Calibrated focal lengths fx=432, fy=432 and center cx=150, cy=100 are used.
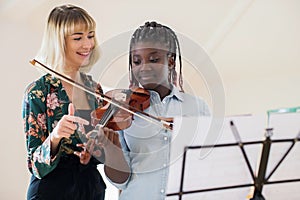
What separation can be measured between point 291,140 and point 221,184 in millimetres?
182

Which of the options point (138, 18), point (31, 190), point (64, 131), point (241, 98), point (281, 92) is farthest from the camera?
point (241, 98)

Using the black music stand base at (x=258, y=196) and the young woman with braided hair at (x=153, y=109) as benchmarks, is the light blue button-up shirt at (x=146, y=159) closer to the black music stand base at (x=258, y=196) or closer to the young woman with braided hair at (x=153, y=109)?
Result: the young woman with braided hair at (x=153, y=109)

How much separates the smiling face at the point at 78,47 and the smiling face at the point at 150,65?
149mm

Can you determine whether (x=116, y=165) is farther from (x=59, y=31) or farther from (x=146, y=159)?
(x=59, y=31)

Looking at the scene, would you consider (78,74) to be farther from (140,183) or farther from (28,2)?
(28,2)

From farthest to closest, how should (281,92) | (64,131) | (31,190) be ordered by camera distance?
(281,92), (31,190), (64,131)

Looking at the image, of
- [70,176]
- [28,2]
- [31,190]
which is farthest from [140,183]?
[28,2]

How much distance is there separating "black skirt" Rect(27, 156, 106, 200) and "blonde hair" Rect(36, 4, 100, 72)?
28cm

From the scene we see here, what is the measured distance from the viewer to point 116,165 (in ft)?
3.82

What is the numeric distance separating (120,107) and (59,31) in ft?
0.95

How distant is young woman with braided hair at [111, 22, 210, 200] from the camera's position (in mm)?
1171

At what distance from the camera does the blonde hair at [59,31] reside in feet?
4.11

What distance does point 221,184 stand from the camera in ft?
3.18

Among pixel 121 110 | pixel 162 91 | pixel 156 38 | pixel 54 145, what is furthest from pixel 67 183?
pixel 156 38
